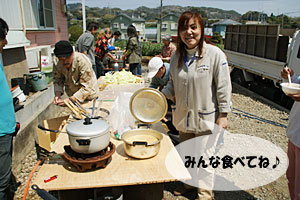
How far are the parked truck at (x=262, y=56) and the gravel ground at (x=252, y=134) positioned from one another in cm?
50

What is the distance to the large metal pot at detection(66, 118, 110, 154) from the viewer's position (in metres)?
1.72

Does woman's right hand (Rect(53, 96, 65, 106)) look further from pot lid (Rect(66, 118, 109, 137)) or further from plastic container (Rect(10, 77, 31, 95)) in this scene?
plastic container (Rect(10, 77, 31, 95))

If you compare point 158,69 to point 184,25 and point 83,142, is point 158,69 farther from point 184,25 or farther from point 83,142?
point 83,142

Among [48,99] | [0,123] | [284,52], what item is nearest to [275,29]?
[284,52]

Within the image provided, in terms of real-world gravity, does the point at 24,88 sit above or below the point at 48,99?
above

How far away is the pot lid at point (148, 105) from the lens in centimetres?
248

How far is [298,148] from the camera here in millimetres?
2055

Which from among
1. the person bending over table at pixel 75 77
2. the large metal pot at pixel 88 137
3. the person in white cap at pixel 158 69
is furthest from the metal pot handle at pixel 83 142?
the person in white cap at pixel 158 69

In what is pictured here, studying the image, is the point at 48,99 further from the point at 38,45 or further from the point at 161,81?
the point at 161,81

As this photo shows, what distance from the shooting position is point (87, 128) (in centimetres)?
178

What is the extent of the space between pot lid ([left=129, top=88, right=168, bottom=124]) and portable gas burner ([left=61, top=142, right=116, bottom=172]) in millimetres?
707

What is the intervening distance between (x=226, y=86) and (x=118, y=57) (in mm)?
6684

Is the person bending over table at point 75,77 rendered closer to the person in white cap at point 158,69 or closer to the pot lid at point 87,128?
the person in white cap at point 158,69

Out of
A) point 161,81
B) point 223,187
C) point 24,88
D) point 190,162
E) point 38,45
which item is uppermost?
point 38,45
